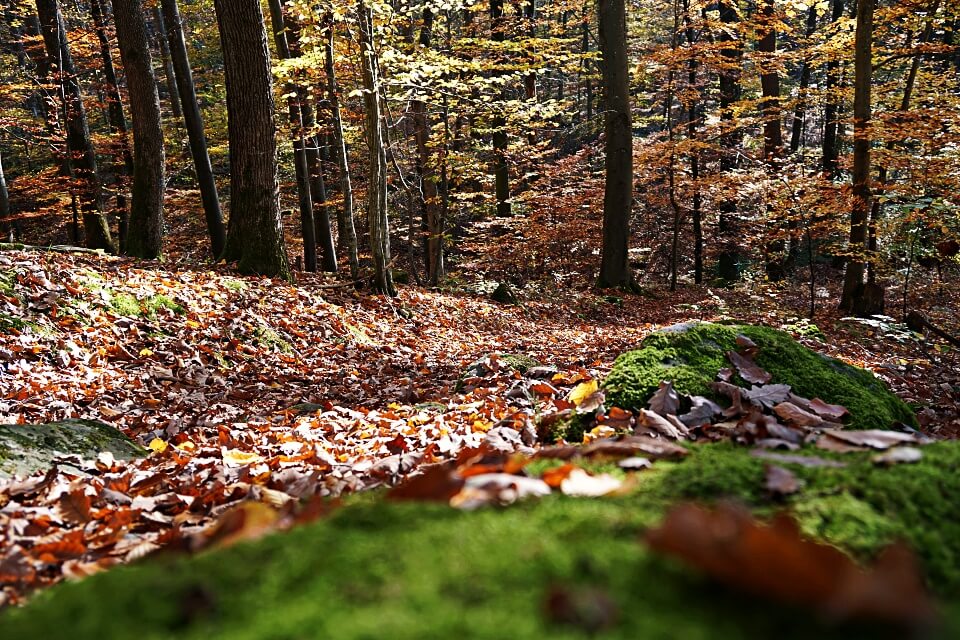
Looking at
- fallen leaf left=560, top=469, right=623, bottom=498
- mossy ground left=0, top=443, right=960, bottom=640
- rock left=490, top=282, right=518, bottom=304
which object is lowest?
rock left=490, top=282, right=518, bottom=304

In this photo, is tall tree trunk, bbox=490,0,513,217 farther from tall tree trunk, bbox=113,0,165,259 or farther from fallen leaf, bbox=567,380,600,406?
fallen leaf, bbox=567,380,600,406

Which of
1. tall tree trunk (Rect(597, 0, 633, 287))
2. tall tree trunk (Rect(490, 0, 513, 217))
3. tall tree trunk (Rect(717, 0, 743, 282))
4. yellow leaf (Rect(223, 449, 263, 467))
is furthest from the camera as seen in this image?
tall tree trunk (Rect(490, 0, 513, 217))

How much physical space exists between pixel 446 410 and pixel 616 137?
11118 millimetres

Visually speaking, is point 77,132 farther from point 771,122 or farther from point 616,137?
point 771,122

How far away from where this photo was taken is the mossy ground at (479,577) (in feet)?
2.48

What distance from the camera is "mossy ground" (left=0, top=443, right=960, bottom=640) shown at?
2.48 ft

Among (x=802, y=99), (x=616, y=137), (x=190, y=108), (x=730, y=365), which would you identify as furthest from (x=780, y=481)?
(x=802, y=99)

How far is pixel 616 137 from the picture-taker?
1355cm

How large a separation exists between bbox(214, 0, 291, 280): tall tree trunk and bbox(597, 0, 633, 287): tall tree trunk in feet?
25.6

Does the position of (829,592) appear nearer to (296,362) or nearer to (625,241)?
(296,362)

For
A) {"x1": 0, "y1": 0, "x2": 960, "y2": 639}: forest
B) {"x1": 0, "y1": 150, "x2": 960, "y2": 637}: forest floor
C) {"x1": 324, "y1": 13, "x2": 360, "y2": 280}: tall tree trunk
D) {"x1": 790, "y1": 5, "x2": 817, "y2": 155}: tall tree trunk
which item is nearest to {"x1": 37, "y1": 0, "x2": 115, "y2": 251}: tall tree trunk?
{"x1": 0, "y1": 0, "x2": 960, "y2": 639}: forest

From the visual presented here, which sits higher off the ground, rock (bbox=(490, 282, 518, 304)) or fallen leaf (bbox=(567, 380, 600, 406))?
fallen leaf (bbox=(567, 380, 600, 406))

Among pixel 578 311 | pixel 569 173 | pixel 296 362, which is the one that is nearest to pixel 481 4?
pixel 569 173

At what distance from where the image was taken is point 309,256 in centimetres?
1512
